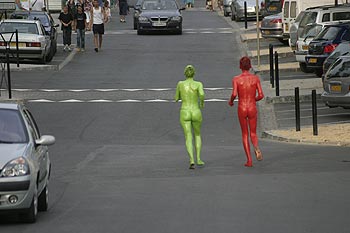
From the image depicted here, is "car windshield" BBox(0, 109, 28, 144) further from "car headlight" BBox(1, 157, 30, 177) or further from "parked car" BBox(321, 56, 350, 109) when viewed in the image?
"parked car" BBox(321, 56, 350, 109)

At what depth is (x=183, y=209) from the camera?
13906 millimetres

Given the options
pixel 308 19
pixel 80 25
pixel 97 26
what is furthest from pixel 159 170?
pixel 97 26

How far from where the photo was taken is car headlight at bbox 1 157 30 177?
12414mm

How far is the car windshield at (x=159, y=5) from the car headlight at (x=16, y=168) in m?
40.0

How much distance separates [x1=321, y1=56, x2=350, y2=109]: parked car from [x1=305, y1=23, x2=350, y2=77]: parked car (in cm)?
716

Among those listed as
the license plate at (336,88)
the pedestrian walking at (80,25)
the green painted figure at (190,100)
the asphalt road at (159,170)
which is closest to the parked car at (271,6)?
the pedestrian walking at (80,25)

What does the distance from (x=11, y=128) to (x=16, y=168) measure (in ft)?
3.46

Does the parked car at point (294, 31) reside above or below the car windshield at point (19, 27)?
below

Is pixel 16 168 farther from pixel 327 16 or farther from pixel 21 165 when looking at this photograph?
pixel 327 16

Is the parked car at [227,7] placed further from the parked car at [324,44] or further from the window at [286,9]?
the parked car at [324,44]

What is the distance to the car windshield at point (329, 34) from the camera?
3453cm

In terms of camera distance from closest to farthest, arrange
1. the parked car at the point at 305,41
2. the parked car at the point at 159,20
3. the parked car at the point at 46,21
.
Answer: the parked car at the point at 305,41
the parked car at the point at 46,21
the parked car at the point at 159,20

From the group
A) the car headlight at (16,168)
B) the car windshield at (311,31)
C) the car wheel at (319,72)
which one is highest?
the car windshield at (311,31)

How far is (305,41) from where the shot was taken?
36.9 m
